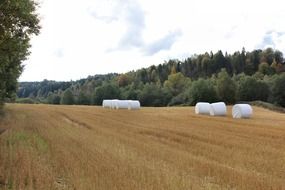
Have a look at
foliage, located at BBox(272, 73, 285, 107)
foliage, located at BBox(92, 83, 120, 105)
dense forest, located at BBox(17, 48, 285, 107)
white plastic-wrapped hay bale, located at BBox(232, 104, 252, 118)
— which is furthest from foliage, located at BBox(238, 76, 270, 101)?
white plastic-wrapped hay bale, located at BBox(232, 104, 252, 118)

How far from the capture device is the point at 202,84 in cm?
9662

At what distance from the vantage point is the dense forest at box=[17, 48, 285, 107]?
9600cm

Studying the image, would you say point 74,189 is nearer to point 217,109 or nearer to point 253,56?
point 217,109

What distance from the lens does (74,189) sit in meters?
11.8

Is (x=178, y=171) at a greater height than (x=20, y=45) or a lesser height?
lesser

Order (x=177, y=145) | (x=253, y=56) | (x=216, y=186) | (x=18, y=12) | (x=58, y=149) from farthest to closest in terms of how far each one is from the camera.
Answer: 1. (x=253, y=56)
2. (x=177, y=145)
3. (x=58, y=149)
4. (x=18, y=12)
5. (x=216, y=186)

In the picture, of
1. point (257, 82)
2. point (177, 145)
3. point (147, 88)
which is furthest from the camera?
point (147, 88)

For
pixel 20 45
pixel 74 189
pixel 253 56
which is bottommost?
pixel 74 189

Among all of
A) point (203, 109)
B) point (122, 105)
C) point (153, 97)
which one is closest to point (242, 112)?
point (203, 109)

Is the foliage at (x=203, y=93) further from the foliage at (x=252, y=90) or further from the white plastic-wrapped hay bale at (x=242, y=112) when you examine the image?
the white plastic-wrapped hay bale at (x=242, y=112)

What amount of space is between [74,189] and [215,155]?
7.10 m

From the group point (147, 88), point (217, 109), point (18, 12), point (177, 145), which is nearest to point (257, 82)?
point (147, 88)

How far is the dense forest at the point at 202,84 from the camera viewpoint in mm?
96000

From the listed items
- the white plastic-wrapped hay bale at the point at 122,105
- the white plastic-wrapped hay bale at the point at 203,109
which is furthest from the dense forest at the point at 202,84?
the white plastic-wrapped hay bale at the point at 203,109
